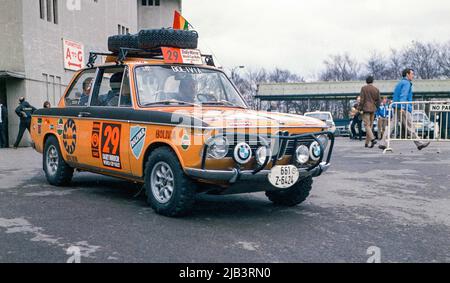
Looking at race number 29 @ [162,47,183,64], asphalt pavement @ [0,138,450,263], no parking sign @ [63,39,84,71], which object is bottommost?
asphalt pavement @ [0,138,450,263]

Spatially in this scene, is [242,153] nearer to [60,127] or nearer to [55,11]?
[60,127]

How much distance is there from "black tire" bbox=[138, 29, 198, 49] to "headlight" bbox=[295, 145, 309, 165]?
240cm

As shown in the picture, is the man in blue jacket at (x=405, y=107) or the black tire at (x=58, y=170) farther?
the man in blue jacket at (x=405, y=107)

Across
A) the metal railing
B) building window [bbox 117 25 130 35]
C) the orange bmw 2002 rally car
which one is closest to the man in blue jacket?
the metal railing

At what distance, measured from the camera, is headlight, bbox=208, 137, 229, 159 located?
4.91 meters

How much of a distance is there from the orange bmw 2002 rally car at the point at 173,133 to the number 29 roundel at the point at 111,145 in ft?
0.04

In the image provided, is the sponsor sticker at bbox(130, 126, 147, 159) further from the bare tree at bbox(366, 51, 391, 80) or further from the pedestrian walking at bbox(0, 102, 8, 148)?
the bare tree at bbox(366, 51, 391, 80)

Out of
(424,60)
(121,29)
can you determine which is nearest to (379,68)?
(424,60)

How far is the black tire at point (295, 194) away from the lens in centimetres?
605

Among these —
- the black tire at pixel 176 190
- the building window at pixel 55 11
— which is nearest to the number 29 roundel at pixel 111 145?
the black tire at pixel 176 190

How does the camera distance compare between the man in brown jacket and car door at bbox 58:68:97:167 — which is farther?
the man in brown jacket

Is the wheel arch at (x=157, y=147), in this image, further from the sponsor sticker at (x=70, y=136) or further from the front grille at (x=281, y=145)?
the sponsor sticker at (x=70, y=136)

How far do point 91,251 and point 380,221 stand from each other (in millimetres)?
3047

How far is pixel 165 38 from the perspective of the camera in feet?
21.9
